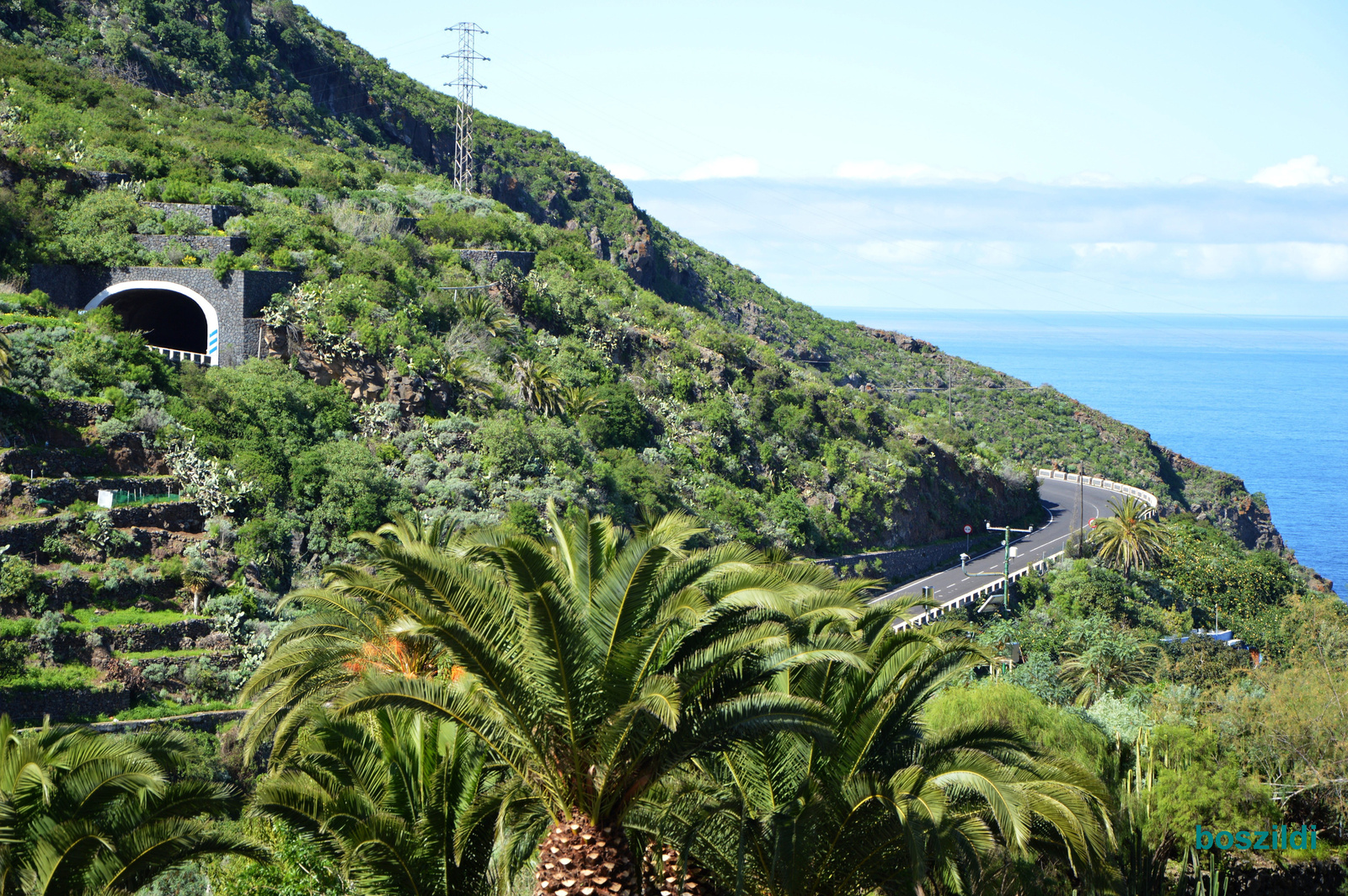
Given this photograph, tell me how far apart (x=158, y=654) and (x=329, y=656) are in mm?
12893

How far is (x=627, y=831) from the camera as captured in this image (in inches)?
479

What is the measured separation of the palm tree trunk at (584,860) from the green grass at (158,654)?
730 inches

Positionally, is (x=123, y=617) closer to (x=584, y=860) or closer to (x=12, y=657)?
(x=12, y=657)

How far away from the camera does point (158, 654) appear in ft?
86.4

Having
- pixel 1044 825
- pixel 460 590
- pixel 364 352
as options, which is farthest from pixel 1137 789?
pixel 364 352

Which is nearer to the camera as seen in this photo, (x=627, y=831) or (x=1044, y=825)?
(x=627, y=831)

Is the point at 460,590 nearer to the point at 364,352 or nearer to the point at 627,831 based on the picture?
the point at 627,831

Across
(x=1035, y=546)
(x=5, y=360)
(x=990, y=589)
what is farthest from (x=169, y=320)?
(x=1035, y=546)

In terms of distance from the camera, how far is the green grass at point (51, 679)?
78.9ft

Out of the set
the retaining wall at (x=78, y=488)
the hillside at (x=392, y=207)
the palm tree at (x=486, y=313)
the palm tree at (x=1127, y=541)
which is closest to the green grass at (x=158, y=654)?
the retaining wall at (x=78, y=488)

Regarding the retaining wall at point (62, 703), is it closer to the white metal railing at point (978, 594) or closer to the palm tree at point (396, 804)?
the palm tree at point (396, 804)

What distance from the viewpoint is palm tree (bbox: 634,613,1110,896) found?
11703 mm

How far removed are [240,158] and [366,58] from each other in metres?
46.0

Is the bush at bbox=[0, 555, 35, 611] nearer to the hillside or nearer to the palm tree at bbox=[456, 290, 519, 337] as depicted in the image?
the hillside
